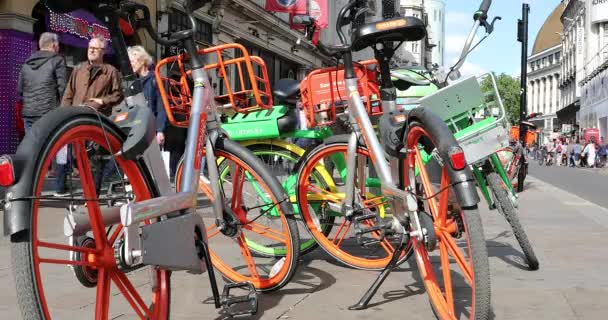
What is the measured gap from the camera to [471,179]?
8.67 ft

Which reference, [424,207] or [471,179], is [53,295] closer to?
[424,207]

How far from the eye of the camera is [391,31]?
140 inches

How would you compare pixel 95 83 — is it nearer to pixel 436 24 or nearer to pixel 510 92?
pixel 436 24

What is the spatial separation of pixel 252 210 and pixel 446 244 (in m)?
1.28

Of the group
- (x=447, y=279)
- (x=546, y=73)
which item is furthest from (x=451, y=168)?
(x=546, y=73)

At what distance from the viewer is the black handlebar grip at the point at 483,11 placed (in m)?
4.84

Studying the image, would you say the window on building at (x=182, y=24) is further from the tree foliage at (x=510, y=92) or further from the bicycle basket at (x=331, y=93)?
the tree foliage at (x=510, y=92)

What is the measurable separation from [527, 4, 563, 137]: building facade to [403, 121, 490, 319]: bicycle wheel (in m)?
125

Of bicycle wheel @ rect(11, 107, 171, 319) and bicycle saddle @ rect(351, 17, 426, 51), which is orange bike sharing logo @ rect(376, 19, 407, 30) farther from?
bicycle wheel @ rect(11, 107, 171, 319)

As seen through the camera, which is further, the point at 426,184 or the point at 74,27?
the point at 74,27

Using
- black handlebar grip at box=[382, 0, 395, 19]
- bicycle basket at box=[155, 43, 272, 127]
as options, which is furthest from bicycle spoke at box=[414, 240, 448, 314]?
black handlebar grip at box=[382, 0, 395, 19]

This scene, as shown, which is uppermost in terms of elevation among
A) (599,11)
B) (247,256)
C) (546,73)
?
(599,11)

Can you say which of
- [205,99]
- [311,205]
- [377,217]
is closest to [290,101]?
[311,205]

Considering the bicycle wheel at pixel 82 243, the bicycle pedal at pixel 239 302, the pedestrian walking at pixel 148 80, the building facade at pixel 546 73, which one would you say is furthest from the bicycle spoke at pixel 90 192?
the building facade at pixel 546 73
